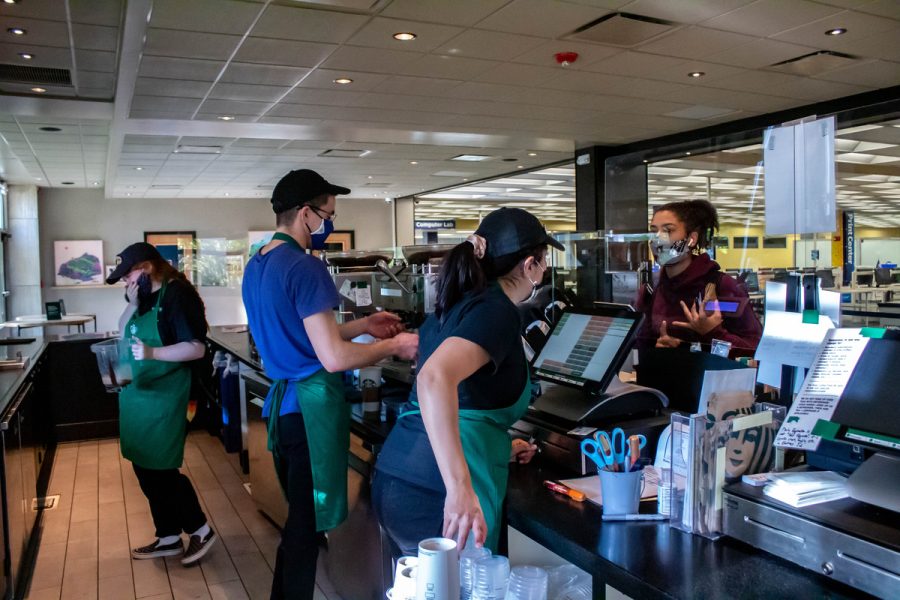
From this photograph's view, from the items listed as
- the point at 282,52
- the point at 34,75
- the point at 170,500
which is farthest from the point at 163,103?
the point at 170,500

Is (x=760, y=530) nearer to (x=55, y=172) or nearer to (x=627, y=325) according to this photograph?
(x=627, y=325)

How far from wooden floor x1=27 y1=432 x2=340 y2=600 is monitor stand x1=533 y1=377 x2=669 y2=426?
1.69m

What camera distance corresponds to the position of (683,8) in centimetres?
437

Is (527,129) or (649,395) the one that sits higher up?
(527,129)

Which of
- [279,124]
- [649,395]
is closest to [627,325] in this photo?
[649,395]

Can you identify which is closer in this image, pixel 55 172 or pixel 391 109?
pixel 391 109

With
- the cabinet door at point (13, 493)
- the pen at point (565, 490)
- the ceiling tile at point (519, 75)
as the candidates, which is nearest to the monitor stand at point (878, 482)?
the pen at point (565, 490)

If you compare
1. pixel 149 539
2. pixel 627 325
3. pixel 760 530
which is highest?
pixel 627 325

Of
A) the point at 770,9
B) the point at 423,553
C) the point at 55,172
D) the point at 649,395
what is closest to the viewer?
the point at 423,553

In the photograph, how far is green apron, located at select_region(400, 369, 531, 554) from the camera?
1565mm

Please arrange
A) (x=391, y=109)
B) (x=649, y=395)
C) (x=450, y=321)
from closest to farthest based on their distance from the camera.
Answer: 1. (x=450, y=321)
2. (x=649, y=395)
3. (x=391, y=109)

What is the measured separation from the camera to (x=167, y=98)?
20.6ft

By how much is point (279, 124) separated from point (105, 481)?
4089mm

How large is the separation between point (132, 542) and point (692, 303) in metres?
3.06
